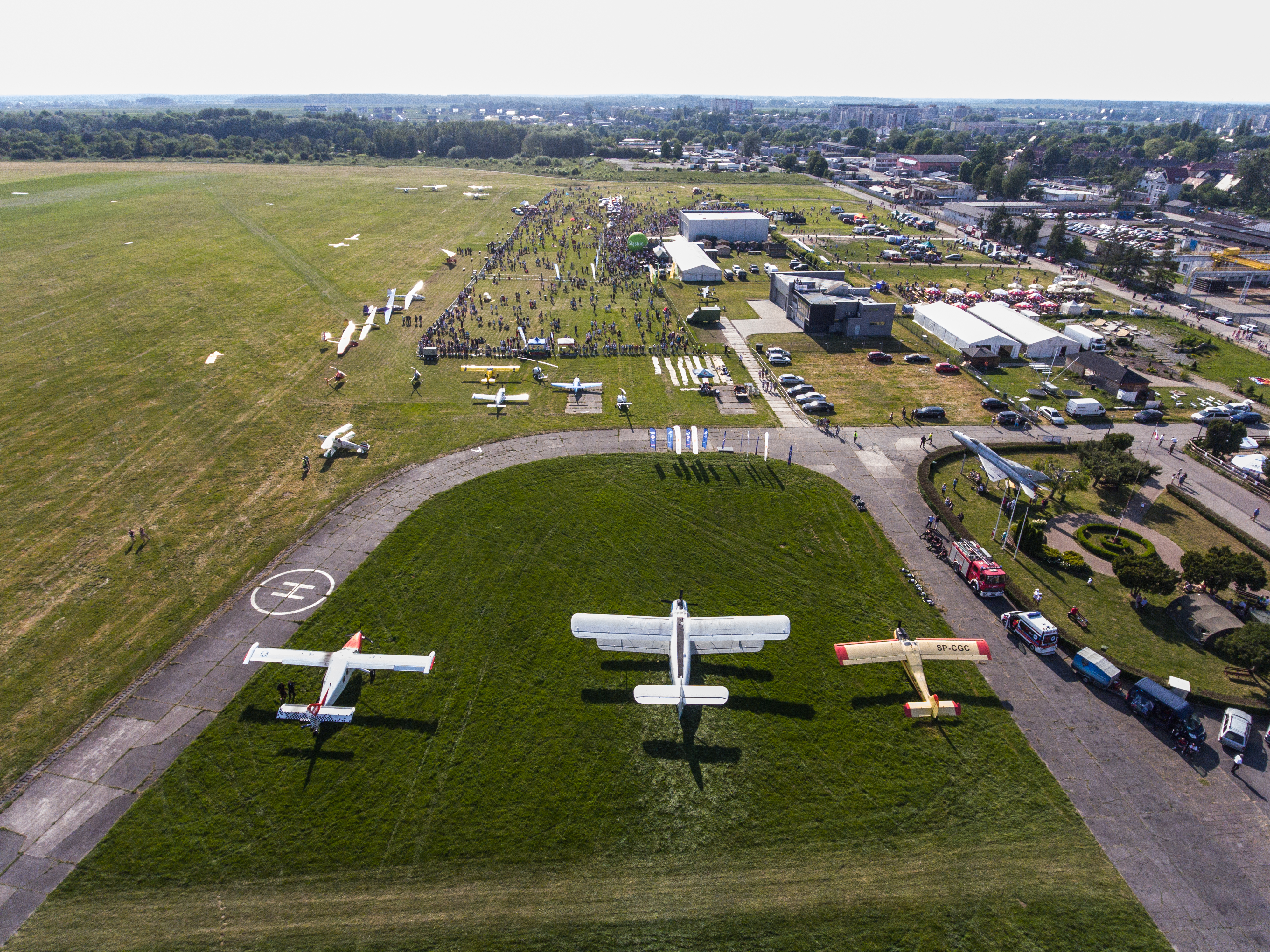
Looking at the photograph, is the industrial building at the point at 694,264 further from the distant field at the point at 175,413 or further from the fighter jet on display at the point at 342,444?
the fighter jet on display at the point at 342,444

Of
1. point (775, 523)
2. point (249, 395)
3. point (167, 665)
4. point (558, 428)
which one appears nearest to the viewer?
point (167, 665)

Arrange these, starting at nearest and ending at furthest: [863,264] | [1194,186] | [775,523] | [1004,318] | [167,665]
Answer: [167,665] < [775,523] < [1004,318] < [863,264] < [1194,186]

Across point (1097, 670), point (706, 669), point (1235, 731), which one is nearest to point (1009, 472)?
point (1097, 670)

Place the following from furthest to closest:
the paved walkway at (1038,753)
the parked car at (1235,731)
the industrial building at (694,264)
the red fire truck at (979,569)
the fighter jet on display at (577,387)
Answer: the industrial building at (694,264) → the fighter jet on display at (577,387) → the red fire truck at (979,569) → the parked car at (1235,731) → the paved walkway at (1038,753)

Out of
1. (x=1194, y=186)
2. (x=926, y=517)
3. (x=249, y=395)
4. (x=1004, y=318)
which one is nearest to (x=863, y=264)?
(x=1004, y=318)

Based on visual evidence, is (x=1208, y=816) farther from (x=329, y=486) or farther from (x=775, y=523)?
(x=329, y=486)

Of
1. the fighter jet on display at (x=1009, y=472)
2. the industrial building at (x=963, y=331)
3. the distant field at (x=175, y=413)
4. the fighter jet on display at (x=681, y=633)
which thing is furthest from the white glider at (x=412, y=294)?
the fighter jet on display at (x=1009, y=472)

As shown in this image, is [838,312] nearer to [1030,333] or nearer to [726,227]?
[1030,333]
